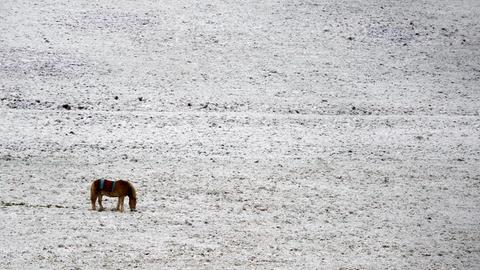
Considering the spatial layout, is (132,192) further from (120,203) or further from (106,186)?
(106,186)

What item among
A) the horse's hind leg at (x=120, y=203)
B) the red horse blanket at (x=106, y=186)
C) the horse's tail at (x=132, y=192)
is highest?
the red horse blanket at (x=106, y=186)

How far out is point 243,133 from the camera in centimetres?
1712


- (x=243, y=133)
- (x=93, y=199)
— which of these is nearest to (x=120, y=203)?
(x=93, y=199)

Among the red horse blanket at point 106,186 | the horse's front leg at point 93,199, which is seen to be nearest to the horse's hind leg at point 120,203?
the red horse blanket at point 106,186

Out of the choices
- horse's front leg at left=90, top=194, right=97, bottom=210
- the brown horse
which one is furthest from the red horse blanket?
horse's front leg at left=90, top=194, right=97, bottom=210

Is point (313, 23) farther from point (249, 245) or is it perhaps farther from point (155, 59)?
point (249, 245)

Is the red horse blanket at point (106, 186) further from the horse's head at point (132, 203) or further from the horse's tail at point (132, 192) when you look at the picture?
the horse's head at point (132, 203)

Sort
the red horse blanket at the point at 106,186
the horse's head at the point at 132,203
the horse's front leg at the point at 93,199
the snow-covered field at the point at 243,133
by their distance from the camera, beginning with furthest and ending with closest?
1. the horse's head at the point at 132,203
2. the horse's front leg at the point at 93,199
3. the red horse blanket at the point at 106,186
4. the snow-covered field at the point at 243,133

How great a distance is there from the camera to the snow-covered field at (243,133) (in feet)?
37.2

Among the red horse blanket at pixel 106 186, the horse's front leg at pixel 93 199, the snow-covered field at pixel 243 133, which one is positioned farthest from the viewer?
the horse's front leg at pixel 93 199

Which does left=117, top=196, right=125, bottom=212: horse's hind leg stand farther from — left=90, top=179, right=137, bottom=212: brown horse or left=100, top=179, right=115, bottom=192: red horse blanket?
left=100, top=179, right=115, bottom=192: red horse blanket

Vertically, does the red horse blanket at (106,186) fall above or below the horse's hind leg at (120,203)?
above

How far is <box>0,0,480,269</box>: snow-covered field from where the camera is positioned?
11.3 m

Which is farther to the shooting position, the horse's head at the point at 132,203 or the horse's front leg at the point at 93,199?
the horse's head at the point at 132,203
